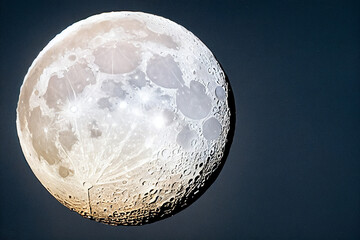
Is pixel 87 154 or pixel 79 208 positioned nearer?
pixel 87 154

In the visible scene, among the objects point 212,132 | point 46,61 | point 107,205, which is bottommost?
point 107,205

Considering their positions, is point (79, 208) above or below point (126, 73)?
below

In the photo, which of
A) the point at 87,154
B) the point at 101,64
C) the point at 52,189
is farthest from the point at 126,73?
the point at 52,189

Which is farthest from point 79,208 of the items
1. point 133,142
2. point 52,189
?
point 133,142

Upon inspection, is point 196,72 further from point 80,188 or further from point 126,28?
point 80,188

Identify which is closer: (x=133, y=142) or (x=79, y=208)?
(x=133, y=142)

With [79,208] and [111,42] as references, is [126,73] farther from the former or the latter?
[79,208]
